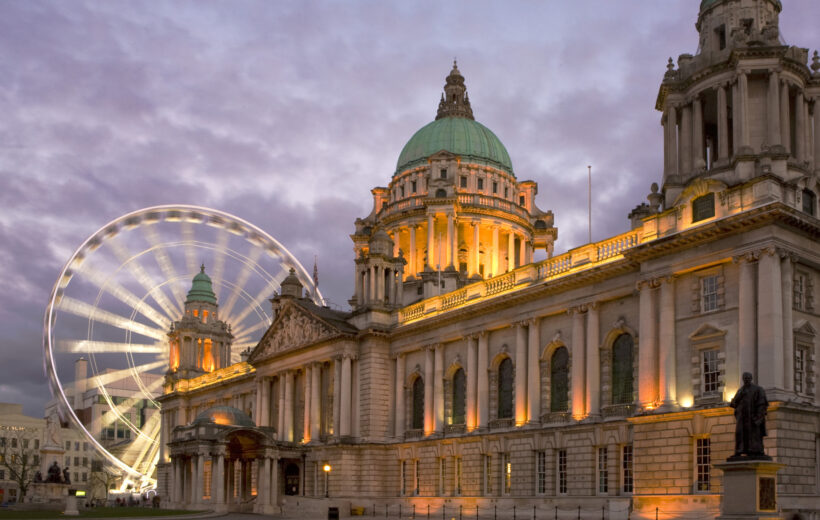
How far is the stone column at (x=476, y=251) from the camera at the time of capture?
88.6 meters

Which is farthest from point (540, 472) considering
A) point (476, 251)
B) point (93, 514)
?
point (476, 251)

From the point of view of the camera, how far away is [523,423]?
55.8m

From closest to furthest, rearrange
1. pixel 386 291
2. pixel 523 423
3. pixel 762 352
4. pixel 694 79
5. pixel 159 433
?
pixel 762 352 → pixel 694 79 → pixel 523 423 → pixel 386 291 → pixel 159 433

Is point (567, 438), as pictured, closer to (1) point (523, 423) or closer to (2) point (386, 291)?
(1) point (523, 423)

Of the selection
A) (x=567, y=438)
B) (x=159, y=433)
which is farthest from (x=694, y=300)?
(x=159, y=433)

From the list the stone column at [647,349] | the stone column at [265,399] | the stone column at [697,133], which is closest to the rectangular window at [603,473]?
the stone column at [647,349]

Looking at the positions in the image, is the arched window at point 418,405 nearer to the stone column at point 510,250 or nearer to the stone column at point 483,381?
the stone column at point 483,381

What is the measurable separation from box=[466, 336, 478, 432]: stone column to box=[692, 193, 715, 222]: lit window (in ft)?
65.9

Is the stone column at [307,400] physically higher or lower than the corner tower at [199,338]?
lower

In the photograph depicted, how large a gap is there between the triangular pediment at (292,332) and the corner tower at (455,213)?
529cm

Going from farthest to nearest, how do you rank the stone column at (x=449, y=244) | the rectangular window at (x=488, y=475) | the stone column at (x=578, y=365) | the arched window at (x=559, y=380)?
the stone column at (x=449, y=244), the rectangular window at (x=488, y=475), the arched window at (x=559, y=380), the stone column at (x=578, y=365)

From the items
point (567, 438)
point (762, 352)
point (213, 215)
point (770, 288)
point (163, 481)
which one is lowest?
point (163, 481)

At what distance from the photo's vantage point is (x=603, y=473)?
1953 inches

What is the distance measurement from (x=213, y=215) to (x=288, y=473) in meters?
25.3
